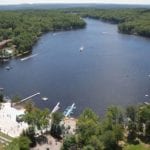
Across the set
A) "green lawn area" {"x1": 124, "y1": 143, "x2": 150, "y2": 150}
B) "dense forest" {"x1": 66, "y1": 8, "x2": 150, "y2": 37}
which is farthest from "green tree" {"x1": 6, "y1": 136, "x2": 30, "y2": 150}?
"dense forest" {"x1": 66, "y1": 8, "x2": 150, "y2": 37}

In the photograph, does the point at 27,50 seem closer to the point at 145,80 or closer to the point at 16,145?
the point at 145,80

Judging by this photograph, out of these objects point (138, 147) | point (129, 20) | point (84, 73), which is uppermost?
point (138, 147)

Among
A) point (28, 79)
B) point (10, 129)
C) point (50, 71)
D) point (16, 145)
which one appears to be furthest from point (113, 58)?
point (16, 145)

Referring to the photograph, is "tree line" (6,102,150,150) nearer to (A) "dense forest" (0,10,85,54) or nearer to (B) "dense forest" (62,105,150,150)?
(B) "dense forest" (62,105,150,150)

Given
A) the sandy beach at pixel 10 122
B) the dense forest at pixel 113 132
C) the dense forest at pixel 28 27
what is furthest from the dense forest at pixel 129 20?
the dense forest at pixel 113 132

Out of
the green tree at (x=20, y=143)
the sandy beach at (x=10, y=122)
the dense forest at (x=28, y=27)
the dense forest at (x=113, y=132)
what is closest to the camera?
the green tree at (x=20, y=143)

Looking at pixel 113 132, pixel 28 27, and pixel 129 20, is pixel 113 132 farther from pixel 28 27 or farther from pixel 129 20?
pixel 129 20

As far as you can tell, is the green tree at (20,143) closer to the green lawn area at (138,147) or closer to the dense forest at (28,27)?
the green lawn area at (138,147)

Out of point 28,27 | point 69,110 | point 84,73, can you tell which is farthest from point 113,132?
point 28,27
